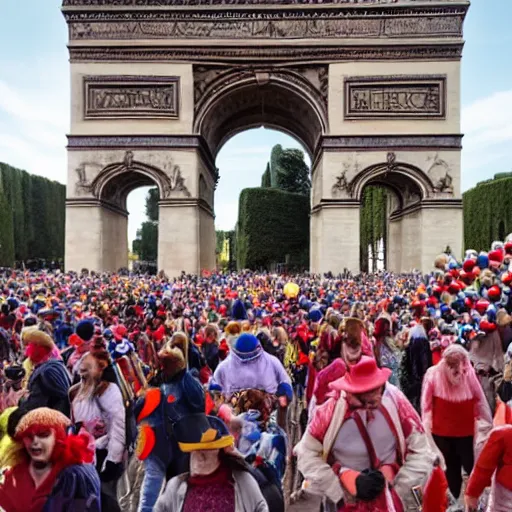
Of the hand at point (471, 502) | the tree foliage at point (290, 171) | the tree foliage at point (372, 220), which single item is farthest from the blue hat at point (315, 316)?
the tree foliage at point (290, 171)

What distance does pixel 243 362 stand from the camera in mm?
4340

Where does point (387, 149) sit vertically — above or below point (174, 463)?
above

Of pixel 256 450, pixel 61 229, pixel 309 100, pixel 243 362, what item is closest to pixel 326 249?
pixel 309 100

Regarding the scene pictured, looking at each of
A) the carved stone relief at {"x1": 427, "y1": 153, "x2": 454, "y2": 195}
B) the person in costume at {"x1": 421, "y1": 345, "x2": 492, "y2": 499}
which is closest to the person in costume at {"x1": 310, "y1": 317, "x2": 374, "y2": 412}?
the person in costume at {"x1": 421, "y1": 345, "x2": 492, "y2": 499}

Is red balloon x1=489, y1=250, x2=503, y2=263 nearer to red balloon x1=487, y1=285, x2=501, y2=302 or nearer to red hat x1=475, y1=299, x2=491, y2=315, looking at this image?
red balloon x1=487, y1=285, x2=501, y2=302

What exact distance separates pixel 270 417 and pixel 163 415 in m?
→ 0.65

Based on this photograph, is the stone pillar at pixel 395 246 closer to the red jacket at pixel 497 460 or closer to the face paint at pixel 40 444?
the red jacket at pixel 497 460

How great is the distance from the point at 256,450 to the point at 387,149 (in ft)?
66.3

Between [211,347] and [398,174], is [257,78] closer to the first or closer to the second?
[398,174]

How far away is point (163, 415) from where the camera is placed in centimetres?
346

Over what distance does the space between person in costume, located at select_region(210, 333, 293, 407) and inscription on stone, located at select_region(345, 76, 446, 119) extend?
1894 centimetres

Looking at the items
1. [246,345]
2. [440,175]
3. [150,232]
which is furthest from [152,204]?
[246,345]

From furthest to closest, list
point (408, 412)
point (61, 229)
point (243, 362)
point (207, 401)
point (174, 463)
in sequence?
1. point (61, 229)
2. point (243, 362)
3. point (207, 401)
4. point (174, 463)
5. point (408, 412)

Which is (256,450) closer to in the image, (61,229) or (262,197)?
(262,197)
